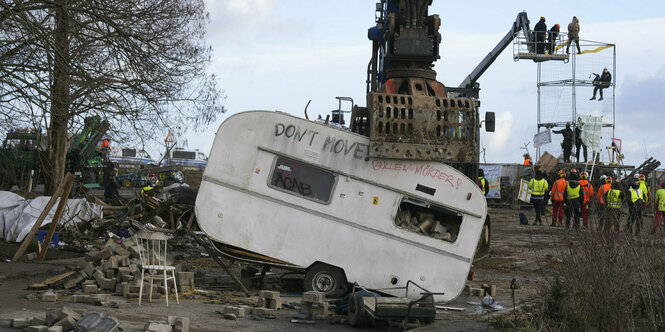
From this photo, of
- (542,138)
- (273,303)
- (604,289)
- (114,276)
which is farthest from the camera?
(542,138)

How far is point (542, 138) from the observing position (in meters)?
33.9

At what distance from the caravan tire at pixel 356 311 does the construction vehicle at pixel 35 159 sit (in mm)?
19811

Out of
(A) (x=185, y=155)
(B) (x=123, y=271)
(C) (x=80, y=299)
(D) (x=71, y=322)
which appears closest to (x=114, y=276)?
(B) (x=123, y=271)

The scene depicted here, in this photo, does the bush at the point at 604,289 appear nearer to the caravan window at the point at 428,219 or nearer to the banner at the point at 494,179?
the caravan window at the point at 428,219

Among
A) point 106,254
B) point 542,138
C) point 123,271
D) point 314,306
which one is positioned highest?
point 542,138

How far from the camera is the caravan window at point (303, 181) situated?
1098cm

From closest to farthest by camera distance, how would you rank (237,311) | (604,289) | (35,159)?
(604,289), (237,311), (35,159)

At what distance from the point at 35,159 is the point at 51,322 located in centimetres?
2472

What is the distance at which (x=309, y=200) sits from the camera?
10977 millimetres

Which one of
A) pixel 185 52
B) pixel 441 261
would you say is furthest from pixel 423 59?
pixel 185 52

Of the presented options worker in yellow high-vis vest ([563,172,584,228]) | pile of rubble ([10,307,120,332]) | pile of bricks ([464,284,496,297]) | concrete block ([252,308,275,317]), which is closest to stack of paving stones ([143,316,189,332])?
pile of rubble ([10,307,120,332])

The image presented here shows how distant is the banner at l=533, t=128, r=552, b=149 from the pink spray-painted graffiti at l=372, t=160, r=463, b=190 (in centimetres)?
2371

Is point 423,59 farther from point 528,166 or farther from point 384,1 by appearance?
point 528,166

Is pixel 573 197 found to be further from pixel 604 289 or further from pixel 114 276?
pixel 604 289
